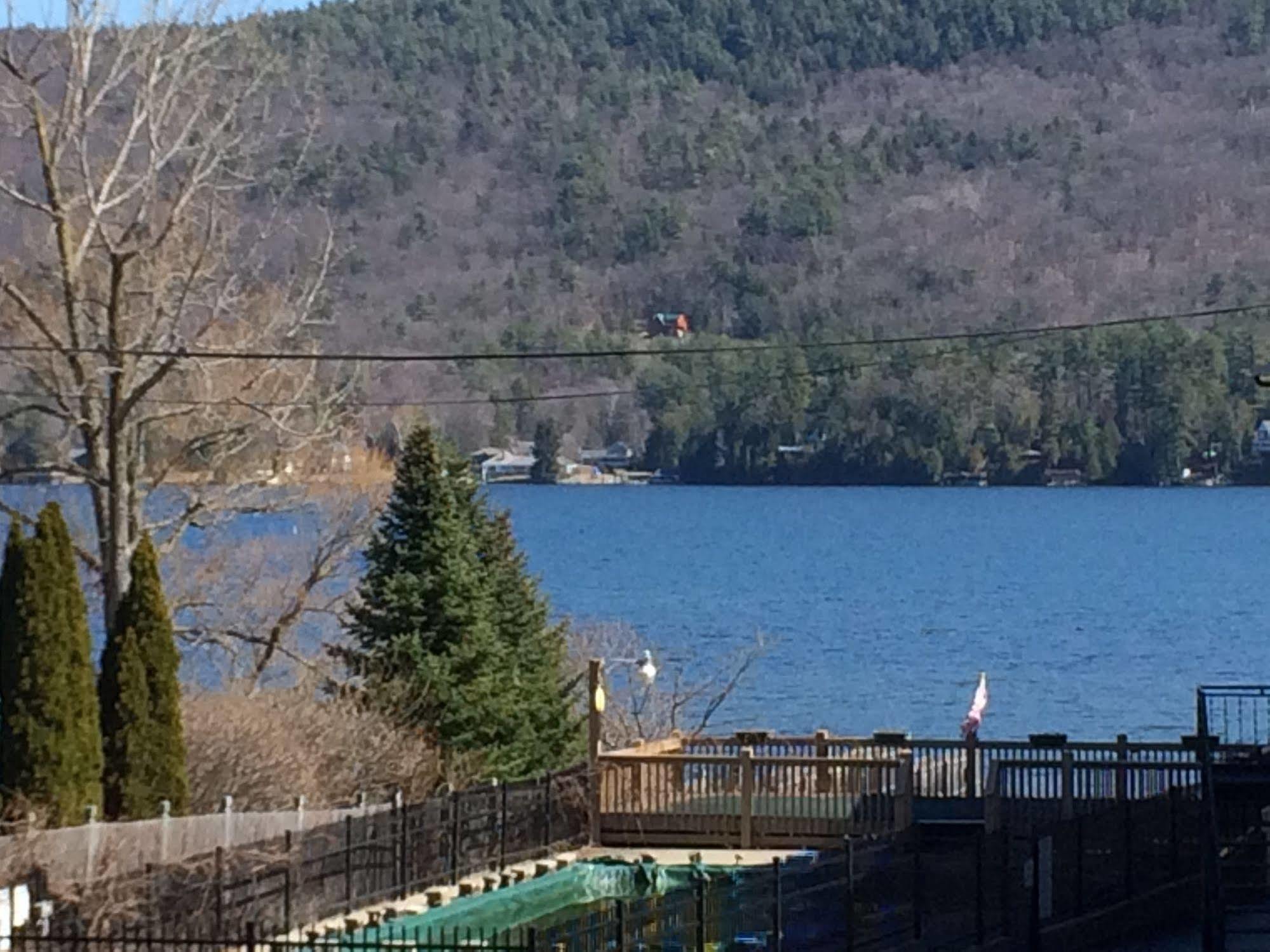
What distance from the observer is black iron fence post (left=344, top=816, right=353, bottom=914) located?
2206 cm

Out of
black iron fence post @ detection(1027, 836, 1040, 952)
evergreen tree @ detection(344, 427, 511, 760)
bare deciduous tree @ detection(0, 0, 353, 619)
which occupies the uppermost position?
bare deciduous tree @ detection(0, 0, 353, 619)

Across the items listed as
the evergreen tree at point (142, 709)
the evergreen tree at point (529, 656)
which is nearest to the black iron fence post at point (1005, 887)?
the evergreen tree at point (142, 709)

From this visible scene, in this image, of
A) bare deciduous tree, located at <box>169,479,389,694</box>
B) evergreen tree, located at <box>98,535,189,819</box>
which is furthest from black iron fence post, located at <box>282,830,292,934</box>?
bare deciduous tree, located at <box>169,479,389,694</box>

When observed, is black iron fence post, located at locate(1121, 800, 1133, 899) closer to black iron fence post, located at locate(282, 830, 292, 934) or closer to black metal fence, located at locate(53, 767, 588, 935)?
black metal fence, located at locate(53, 767, 588, 935)

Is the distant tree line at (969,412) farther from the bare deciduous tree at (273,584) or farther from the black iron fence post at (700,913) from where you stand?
the black iron fence post at (700,913)

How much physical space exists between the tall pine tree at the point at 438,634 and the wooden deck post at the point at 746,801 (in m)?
3.36

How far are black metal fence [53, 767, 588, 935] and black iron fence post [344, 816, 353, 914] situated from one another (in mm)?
12

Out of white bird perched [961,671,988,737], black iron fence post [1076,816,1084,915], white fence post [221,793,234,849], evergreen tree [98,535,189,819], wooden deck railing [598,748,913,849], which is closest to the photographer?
black iron fence post [1076,816,1084,915]

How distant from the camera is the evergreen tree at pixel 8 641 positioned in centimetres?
2189

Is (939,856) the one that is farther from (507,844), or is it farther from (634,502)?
(634,502)

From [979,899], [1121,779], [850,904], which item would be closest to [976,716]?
[1121,779]

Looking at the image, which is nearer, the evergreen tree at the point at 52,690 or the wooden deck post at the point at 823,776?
the evergreen tree at the point at 52,690

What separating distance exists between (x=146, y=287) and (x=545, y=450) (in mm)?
119866

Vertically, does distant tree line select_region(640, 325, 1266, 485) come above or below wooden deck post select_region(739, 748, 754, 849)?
above
